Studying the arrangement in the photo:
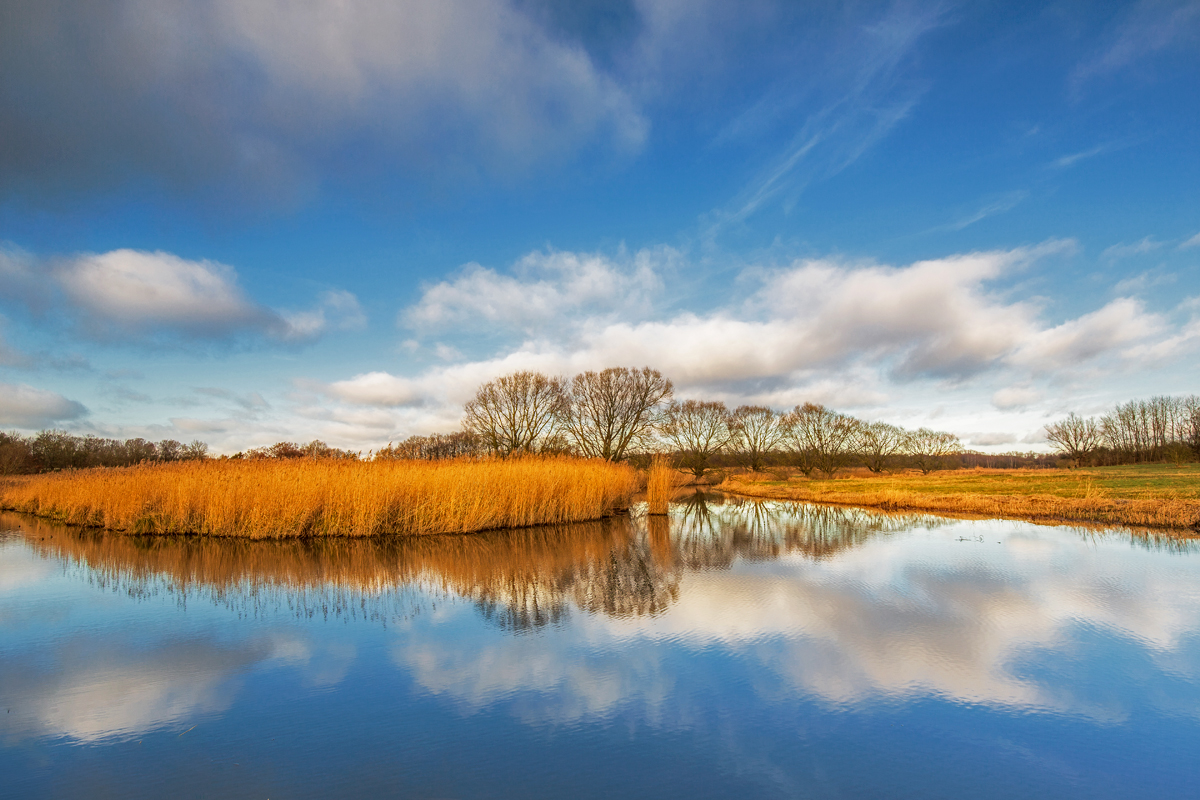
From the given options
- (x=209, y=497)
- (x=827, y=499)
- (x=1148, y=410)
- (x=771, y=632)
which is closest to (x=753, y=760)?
(x=771, y=632)

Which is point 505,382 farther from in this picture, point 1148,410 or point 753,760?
point 1148,410

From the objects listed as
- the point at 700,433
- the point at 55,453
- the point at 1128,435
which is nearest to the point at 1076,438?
the point at 1128,435

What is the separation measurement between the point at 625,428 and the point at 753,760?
2796 cm

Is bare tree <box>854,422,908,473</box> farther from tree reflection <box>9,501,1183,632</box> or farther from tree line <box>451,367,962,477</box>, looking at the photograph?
tree reflection <box>9,501,1183,632</box>

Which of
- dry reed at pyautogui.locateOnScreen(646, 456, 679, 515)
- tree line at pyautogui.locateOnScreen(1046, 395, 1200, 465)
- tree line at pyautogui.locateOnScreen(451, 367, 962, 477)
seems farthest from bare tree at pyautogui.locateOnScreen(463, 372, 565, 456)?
tree line at pyautogui.locateOnScreen(1046, 395, 1200, 465)

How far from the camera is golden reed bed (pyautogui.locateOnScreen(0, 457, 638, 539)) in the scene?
11.8 meters

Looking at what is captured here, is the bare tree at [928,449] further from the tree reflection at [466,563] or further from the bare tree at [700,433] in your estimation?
the tree reflection at [466,563]

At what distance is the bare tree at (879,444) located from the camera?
130ft

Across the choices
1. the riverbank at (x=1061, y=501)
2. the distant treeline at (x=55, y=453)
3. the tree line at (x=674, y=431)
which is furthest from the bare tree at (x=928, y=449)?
the distant treeline at (x=55, y=453)

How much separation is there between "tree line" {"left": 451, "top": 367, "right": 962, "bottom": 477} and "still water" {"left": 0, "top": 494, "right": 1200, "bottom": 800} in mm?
17486

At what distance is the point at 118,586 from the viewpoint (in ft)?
24.6

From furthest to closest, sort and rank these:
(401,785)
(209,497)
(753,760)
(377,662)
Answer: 1. (209,497)
2. (377,662)
3. (753,760)
4. (401,785)

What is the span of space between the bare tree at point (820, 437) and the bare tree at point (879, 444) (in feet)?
3.45

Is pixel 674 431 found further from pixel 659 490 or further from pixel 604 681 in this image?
pixel 604 681
